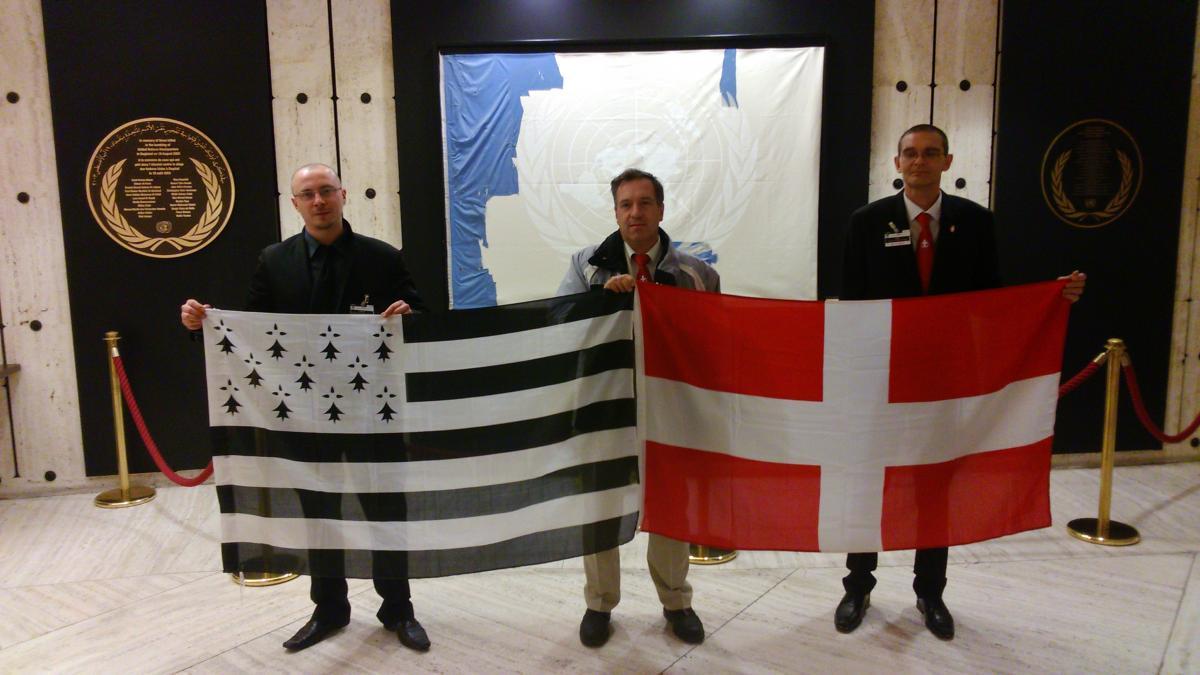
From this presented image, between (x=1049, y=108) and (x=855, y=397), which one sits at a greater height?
(x=1049, y=108)

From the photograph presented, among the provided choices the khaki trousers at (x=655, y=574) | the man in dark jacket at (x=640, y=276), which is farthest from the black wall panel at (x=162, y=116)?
the khaki trousers at (x=655, y=574)

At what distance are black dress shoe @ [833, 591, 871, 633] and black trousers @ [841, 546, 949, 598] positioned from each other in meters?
0.02

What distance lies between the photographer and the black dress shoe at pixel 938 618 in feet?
8.41

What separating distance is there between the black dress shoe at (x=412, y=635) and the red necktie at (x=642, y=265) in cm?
142

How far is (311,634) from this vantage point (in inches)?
102

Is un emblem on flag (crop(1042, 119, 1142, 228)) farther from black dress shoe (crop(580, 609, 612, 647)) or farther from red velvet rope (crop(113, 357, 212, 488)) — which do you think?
red velvet rope (crop(113, 357, 212, 488))

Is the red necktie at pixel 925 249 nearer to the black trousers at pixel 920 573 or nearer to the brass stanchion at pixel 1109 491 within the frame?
the black trousers at pixel 920 573

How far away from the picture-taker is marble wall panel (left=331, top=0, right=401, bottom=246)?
4.04 metres

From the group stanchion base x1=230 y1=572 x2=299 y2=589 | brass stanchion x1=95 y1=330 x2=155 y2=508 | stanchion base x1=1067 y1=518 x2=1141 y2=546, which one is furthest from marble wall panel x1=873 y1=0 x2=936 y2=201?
brass stanchion x1=95 y1=330 x2=155 y2=508

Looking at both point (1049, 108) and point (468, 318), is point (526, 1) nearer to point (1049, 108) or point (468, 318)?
point (468, 318)

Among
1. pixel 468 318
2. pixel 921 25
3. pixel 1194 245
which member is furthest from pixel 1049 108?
pixel 468 318

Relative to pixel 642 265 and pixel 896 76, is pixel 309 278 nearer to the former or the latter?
pixel 642 265

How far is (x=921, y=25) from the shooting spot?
4105 millimetres

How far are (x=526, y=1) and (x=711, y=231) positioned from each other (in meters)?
1.57
